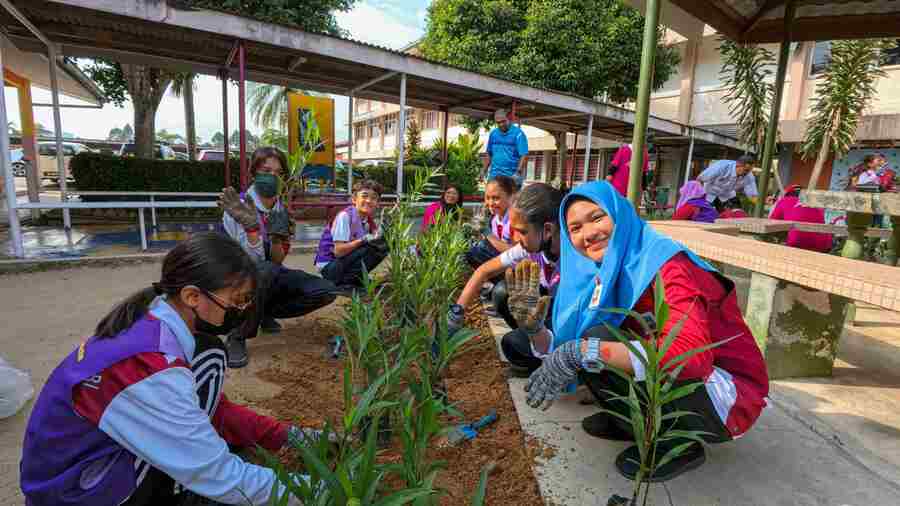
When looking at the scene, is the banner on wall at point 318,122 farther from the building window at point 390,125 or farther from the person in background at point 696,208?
the building window at point 390,125

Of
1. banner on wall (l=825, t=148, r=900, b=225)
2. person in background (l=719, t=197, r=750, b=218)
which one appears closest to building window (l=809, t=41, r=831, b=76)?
banner on wall (l=825, t=148, r=900, b=225)

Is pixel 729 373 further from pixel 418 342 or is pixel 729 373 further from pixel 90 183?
pixel 90 183

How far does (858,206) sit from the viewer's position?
3027mm

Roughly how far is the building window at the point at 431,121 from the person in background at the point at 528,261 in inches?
1019

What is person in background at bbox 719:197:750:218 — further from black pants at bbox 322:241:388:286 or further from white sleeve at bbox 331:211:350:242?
white sleeve at bbox 331:211:350:242

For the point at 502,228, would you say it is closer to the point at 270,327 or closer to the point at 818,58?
the point at 270,327

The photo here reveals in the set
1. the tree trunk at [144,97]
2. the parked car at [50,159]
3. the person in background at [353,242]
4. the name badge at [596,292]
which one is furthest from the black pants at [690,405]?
the parked car at [50,159]

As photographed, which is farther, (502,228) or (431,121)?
(431,121)

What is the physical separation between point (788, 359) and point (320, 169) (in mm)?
8203

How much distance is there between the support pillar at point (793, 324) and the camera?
2.30 m

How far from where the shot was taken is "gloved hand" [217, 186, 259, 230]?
2732mm

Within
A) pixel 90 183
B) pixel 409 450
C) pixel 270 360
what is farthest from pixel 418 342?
pixel 90 183

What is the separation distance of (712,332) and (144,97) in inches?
482

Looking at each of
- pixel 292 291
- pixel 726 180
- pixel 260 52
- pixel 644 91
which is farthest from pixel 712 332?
Answer: pixel 260 52
